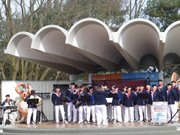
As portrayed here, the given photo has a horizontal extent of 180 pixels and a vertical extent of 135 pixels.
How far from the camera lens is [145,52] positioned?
25438 millimetres

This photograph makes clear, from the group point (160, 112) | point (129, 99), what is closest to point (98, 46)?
point (129, 99)

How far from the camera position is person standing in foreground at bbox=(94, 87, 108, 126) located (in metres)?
17.9

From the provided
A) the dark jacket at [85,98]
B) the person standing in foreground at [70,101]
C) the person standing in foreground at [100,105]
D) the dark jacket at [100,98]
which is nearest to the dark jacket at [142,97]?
the person standing in foreground at [100,105]

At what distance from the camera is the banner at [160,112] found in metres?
17.2

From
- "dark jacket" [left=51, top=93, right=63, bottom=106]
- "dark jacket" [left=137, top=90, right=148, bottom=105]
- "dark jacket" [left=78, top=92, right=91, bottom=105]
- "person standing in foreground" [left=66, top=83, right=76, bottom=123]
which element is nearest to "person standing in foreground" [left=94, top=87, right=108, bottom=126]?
"dark jacket" [left=78, top=92, right=91, bottom=105]

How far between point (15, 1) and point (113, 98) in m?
16.3

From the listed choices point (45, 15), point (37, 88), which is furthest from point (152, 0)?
point (37, 88)

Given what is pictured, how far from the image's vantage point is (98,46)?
23.5m

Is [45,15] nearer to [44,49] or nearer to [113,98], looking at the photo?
[44,49]

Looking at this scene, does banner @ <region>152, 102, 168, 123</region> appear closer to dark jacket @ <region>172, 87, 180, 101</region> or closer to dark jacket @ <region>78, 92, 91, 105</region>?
dark jacket @ <region>172, 87, 180, 101</region>

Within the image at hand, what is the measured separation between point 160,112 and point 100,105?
2.55 m

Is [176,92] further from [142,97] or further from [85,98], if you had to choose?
[85,98]

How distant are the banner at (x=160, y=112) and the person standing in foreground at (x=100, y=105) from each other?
2.15 m

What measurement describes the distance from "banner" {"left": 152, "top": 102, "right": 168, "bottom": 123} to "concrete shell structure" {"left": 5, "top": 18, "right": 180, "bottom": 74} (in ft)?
12.2
